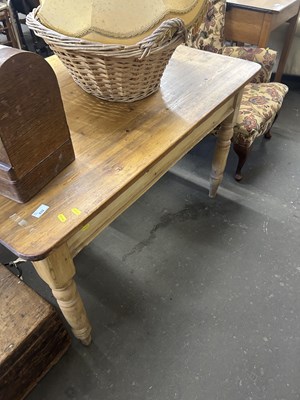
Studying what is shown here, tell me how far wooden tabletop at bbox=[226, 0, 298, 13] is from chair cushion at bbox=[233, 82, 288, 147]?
385 mm

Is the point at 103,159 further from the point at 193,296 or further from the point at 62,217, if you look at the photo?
the point at 193,296

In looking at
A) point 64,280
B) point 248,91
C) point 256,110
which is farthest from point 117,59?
point 248,91

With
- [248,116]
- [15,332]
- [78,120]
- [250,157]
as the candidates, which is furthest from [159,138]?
[250,157]

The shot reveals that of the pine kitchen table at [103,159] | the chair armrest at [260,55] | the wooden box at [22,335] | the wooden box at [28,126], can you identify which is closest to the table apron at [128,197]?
the pine kitchen table at [103,159]

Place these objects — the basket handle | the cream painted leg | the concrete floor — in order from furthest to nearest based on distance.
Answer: the cream painted leg → the concrete floor → the basket handle

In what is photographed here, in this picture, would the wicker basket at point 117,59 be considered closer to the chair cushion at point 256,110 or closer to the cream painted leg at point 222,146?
the cream painted leg at point 222,146

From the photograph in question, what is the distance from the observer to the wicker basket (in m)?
0.67

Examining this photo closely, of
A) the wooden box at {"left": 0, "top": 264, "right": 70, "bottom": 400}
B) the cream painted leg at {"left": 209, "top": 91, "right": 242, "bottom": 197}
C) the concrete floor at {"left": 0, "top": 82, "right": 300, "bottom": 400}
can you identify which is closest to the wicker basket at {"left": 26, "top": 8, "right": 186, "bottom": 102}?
the cream painted leg at {"left": 209, "top": 91, "right": 242, "bottom": 197}

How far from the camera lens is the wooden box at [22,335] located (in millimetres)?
824

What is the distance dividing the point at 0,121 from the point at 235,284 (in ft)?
3.44

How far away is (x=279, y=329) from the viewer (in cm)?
114

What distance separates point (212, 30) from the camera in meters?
1.74

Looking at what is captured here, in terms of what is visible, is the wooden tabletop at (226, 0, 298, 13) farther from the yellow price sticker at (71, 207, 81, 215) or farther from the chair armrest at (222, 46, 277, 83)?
the yellow price sticker at (71, 207, 81, 215)

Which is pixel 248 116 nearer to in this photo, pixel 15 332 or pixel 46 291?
pixel 46 291
